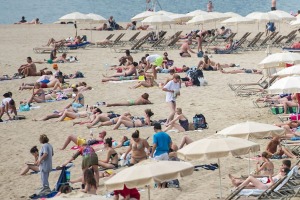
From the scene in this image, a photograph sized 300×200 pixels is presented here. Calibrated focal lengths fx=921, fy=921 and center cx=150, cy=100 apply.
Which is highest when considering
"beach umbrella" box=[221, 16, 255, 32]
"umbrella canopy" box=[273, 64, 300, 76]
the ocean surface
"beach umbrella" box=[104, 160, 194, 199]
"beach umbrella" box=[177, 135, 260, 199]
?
the ocean surface

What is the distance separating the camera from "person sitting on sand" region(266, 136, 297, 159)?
14.9 m

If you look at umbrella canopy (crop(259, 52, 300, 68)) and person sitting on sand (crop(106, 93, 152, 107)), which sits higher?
umbrella canopy (crop(259, 52, 300, 68))

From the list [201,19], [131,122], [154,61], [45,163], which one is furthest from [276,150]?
[201,19]

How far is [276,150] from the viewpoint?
15.1 metres

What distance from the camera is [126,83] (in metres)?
25.7

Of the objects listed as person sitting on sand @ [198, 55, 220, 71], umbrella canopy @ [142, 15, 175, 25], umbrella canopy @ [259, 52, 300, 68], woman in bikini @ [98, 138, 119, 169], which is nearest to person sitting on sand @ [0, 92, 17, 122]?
→ umbrella canopy @ [259, 52, 300, 68]

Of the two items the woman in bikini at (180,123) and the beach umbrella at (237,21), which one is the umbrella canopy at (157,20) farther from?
the woman in bikini at (180,123)

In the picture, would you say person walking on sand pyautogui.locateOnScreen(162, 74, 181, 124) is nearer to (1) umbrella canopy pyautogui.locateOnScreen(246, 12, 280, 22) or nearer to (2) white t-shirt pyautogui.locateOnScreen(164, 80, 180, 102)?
(2) white t-shirt pyautogui.locateOnScreen(164, 80, 180, 102)

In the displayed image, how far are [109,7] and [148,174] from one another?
77777mm

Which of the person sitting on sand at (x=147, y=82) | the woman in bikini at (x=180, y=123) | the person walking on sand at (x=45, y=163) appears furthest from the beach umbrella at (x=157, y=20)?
the person walking on sand at (x=45, y=163)

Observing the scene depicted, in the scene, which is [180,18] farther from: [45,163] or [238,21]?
[45,163]

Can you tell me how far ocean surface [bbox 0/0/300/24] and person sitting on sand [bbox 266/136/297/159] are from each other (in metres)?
56.1

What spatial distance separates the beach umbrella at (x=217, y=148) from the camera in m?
12.7

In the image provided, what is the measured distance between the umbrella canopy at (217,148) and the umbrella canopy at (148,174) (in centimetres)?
93
